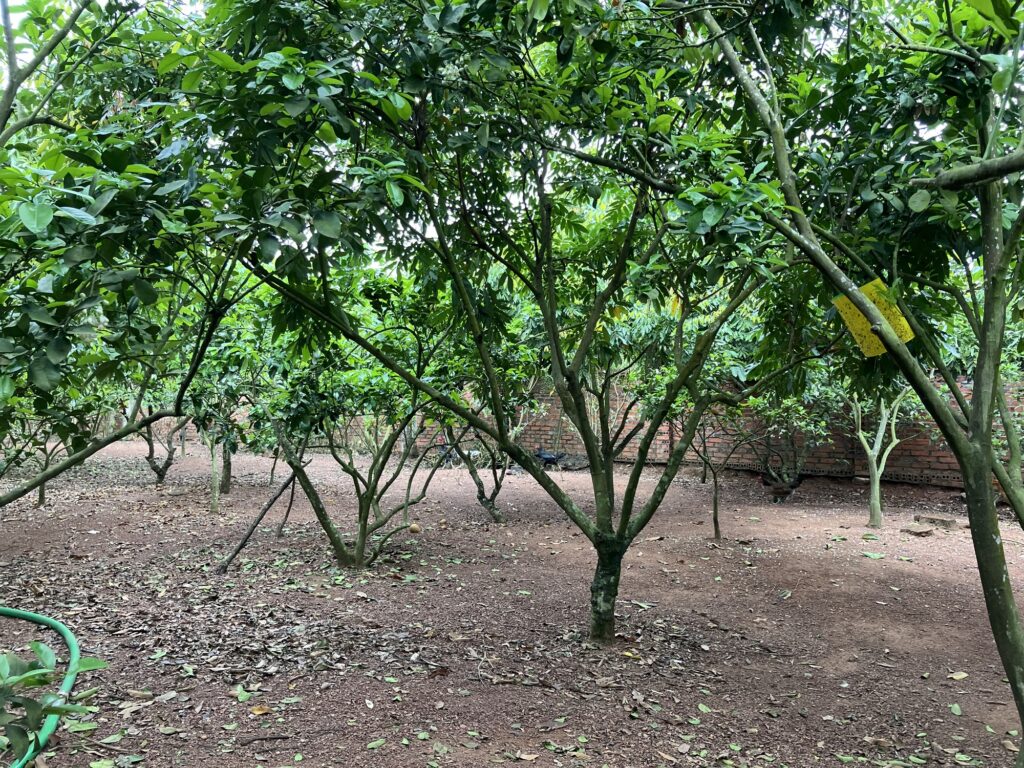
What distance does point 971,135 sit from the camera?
8.01ft

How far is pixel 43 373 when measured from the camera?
1377 mm

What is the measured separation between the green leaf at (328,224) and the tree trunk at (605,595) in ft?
7.52

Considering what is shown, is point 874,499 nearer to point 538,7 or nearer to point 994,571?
point 994,571

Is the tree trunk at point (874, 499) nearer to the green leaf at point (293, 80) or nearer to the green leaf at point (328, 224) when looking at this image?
the green leaf at point (328, 224)

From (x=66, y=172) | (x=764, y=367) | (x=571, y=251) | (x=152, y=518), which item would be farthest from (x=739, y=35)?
(x=152, y=518)

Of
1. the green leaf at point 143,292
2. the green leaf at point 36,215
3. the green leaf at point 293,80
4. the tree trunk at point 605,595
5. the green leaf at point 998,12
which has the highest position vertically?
the green leaf at point 998,12

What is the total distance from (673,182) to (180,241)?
5.97 ft

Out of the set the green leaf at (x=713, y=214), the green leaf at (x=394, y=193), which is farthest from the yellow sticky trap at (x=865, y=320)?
the green leaf at (x=394, y=193)

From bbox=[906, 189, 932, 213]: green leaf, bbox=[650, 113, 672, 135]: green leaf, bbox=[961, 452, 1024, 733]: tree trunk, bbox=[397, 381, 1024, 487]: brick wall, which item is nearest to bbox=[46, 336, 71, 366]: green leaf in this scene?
bbox=[650, 113, 672, 135]: green leaf

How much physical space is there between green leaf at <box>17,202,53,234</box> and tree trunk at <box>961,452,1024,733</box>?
7.51 feet

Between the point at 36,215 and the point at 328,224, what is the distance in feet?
1.97

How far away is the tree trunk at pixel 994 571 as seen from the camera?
1822 mm

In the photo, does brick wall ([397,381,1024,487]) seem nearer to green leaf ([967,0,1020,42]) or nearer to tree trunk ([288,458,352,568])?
tree trunk ([288,458,352,568])

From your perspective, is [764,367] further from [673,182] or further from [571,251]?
[673,182]
